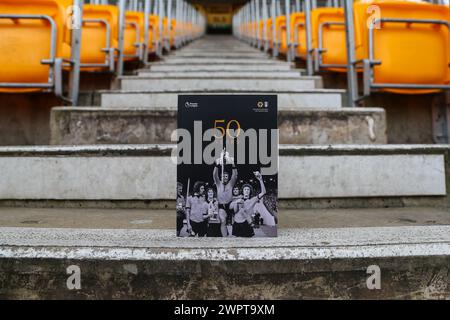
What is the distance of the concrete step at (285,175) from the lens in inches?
37.2

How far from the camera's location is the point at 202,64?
98.5 inches

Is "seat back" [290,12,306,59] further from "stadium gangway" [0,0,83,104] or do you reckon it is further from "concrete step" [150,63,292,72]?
"stadium gangway" [0,0,83,104]

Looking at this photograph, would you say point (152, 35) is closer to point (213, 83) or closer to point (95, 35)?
point (95, 35)

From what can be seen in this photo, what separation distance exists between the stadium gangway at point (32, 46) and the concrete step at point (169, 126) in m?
0.27

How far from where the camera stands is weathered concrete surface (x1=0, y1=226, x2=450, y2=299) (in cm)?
55

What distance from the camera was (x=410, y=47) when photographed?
56.6 inches

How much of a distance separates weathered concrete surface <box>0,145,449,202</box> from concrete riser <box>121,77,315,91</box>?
0.86 m

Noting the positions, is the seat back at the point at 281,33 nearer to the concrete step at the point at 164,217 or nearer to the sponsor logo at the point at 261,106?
the concrete step at the point at 164,217

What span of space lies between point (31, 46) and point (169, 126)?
2.13 feet

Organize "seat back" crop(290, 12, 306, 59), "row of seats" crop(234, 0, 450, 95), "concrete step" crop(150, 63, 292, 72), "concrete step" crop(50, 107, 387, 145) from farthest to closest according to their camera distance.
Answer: "seat back" crop(290, 12, 306, 59) < "concrete step" crop(150, 63, 292, 72) < "row of seats" crop(234, 0, 450, 95) < "concrete step" crop(50, 107, 387, 145)

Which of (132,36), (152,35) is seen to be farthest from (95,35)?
(152,35)

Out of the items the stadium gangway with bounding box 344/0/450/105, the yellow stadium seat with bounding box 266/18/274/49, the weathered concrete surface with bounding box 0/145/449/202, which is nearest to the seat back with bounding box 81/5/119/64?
the weathered concrete surface with bounding box 0/145/449/202
